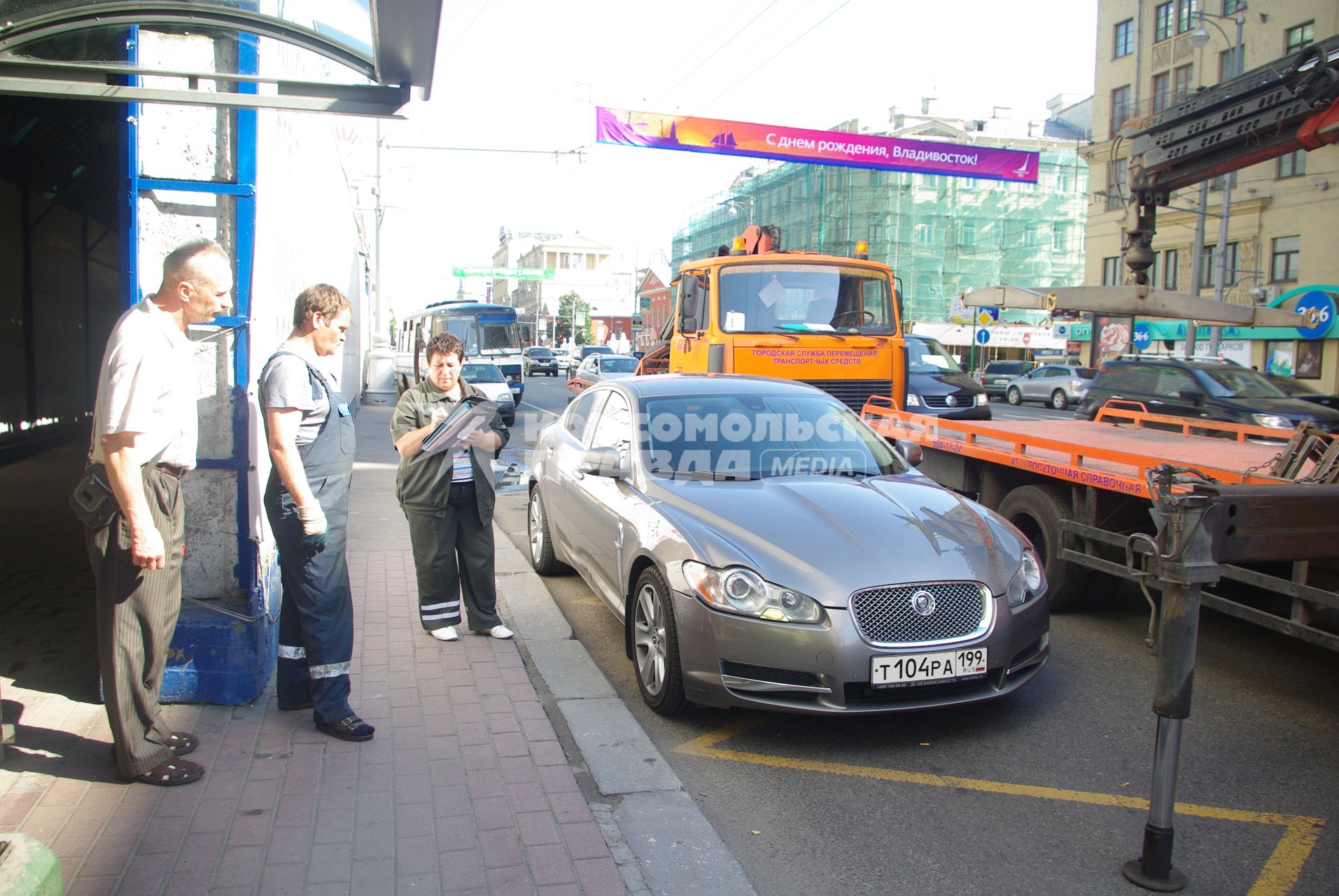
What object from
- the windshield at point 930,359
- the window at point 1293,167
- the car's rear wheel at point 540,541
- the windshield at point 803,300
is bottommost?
the car's rear wheel at point 540,541

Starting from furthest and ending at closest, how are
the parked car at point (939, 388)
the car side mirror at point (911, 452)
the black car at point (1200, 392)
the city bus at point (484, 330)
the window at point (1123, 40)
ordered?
the window at point (1123, 40), the city bus at point (484, 330), the parked car at point (939, 388), the black car at point (1200, 392), the car side mirror at point (911, 452)

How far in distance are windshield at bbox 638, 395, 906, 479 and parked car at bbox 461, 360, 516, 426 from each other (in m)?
14.6

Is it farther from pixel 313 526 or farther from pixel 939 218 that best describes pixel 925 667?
pixel 939 218

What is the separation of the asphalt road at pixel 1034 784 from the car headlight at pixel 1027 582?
1.98 feet

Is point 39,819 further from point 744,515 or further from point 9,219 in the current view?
point 9,219

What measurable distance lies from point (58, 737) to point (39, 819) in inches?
27.8

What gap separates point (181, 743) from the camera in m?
3.73

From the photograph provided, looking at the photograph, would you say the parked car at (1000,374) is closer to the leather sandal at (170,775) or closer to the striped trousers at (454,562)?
the striped trousers at (454,562)

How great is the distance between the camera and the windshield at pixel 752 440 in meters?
5.33

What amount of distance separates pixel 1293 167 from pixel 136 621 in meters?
39.9

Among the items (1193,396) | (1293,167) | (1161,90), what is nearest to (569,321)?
(1161,90)

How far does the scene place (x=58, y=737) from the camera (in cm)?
388

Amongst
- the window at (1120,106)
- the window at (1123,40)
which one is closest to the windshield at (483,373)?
the window at (1120,106)

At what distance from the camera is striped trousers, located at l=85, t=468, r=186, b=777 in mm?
3365
